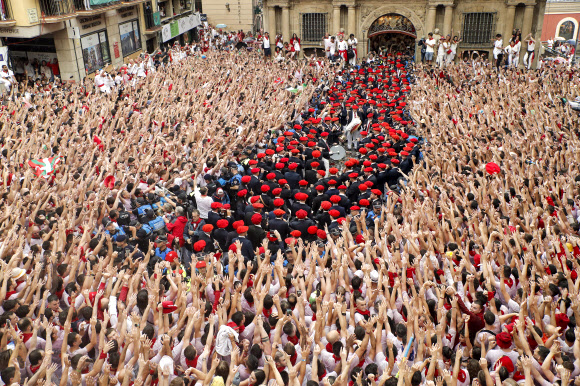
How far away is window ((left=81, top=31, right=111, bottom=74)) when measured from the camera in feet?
81.6

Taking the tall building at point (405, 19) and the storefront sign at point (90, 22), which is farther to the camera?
the tall building at point (405, 19)

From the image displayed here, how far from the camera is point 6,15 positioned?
20.3 meters

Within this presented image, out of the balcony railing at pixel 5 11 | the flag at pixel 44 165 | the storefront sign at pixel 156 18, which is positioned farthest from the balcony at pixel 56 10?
the flag at pixel 44 165

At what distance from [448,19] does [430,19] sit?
3.01 ft

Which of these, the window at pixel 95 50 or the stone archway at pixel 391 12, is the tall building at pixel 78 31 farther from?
the stone archway at pixel 391 12

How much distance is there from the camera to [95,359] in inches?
211

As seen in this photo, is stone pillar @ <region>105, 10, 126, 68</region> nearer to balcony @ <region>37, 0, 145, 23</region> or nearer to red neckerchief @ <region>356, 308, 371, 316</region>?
balcony @ <region>37, 0, 145, 23</region>

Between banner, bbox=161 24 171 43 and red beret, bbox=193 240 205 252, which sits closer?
red beret, bbox=193 240 205 252

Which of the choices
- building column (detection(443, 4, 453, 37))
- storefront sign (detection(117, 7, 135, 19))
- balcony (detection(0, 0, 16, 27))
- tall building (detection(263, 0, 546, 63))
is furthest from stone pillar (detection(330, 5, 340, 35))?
balcony (detection(0, 0, 16, 27))

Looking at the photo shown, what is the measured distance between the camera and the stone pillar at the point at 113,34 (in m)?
27.1

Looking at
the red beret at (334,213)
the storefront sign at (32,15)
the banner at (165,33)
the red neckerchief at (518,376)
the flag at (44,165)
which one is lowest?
the red beret at (334,213)

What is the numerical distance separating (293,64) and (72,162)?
13368mm

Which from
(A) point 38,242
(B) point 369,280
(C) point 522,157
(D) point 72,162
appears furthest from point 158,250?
(C) point 522,157

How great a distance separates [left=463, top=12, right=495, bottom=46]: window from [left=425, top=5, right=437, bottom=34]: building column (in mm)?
1663
